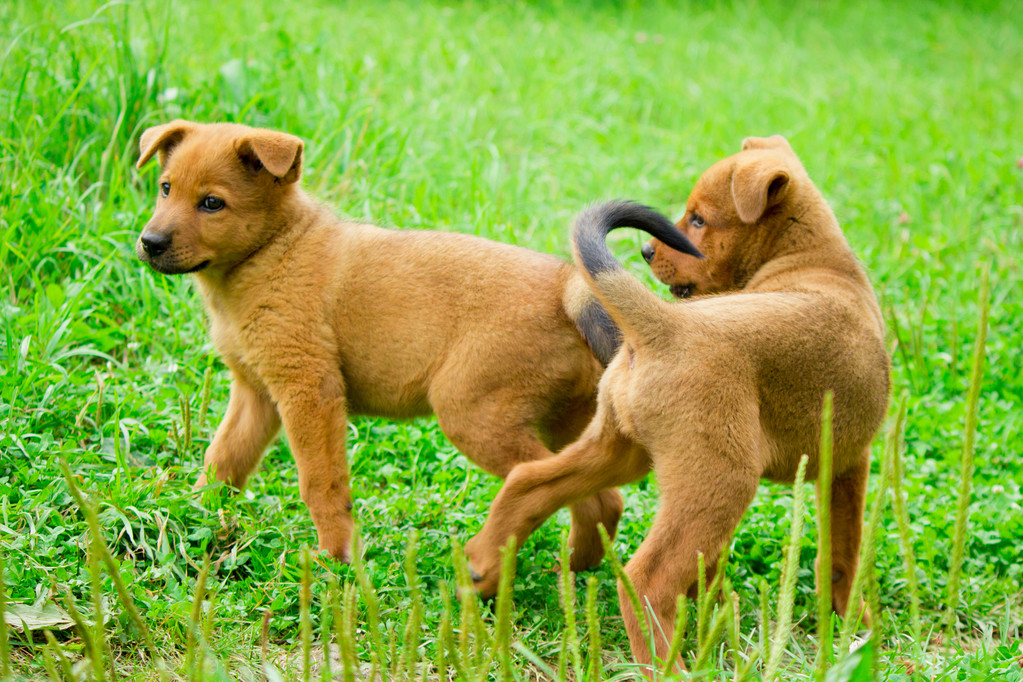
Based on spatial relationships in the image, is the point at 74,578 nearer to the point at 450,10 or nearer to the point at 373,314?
Answer: the point at 373,314

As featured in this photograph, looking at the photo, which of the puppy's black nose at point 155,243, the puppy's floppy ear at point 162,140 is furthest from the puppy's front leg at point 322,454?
the puppy's floppy ear at point 162,140

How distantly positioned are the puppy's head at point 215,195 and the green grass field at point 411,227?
784 mm

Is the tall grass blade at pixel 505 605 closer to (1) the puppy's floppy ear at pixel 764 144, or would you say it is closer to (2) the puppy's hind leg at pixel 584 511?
(2) the puppy's hind leg at pixel 584 511

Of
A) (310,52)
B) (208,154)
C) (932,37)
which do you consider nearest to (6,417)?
(208,154)

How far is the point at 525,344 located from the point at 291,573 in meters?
1.28

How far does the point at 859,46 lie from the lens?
13797 mm

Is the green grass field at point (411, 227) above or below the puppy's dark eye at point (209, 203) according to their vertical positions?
below

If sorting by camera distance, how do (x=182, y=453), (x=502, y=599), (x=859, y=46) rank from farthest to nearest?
(x=859, y=46) → (x=182, y=453) → (x=502, y=599)

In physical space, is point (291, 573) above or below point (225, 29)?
below

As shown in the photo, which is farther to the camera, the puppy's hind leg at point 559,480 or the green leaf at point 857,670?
the puppy's hind leg at point 559,480

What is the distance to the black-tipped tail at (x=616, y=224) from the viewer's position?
135 inches

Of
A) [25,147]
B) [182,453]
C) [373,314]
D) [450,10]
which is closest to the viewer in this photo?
[373,314]

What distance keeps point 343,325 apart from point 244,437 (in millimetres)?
702

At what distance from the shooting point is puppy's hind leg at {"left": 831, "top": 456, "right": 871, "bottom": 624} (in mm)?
3959
